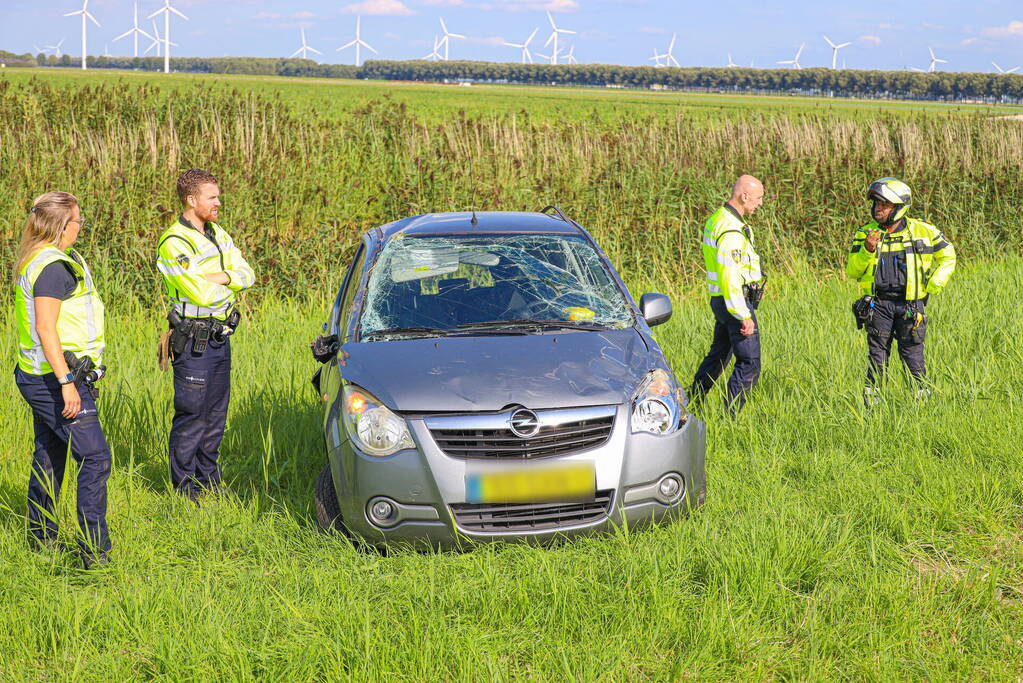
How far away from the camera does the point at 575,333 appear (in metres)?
4.65

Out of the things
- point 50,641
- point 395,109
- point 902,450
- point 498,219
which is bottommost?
point 50,641

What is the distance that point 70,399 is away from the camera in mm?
3971

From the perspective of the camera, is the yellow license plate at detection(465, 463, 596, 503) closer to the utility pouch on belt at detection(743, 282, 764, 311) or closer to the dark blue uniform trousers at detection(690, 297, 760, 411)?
the dark blue uniform trousers at detection(690, 297, 760, 411)

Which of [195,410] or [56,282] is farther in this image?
[195,410]

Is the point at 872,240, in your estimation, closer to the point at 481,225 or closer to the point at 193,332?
the point at 481,225

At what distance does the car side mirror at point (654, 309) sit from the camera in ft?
16.3

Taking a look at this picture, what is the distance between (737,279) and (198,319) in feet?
11.7

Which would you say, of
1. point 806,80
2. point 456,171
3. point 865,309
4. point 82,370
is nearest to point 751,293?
point 865,309

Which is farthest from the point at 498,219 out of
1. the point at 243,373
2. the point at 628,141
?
the point at 628,141

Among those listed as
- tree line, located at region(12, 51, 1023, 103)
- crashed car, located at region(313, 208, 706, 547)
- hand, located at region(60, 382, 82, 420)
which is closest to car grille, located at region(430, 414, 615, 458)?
crashed car, located at region(313, 208, 706, 547)

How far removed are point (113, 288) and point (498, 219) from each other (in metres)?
5.26

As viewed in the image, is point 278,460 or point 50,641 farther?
point 278,460

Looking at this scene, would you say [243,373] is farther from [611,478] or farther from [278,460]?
[611,478]

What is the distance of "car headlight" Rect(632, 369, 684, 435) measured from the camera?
13.4 ft
